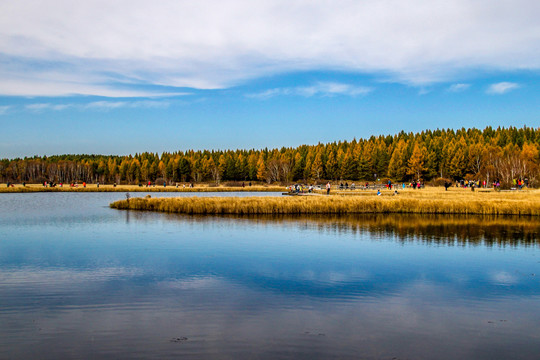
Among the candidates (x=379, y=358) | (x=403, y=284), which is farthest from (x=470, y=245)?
(x=379, y=358)

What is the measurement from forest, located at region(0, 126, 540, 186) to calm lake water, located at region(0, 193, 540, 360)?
206ft

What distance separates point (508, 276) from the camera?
1673cm

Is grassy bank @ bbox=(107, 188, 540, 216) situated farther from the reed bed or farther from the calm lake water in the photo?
the calm lake water

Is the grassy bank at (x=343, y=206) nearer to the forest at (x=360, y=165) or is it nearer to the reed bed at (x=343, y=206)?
the reed bed at (x=343, y=206)

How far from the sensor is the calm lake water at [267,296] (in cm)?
970

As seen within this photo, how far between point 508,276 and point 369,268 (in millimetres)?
5186

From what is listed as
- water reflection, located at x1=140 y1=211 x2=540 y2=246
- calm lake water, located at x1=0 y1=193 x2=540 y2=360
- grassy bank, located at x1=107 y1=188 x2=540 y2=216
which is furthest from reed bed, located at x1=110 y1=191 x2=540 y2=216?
calm lake water, located at x1=0 y1=193 x2=540 y2=360

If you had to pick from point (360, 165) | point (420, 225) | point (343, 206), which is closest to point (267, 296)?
point (420, 225)

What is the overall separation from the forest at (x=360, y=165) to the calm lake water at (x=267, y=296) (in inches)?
2470

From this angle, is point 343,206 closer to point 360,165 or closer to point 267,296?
point 267,296

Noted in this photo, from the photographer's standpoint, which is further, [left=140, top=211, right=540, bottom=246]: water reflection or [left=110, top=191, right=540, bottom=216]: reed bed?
[left=110, top=191, right=540, bottom=216]: reed bed

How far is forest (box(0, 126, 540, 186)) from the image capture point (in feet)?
328

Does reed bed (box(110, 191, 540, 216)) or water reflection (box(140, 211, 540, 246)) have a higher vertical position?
reed bed (box(110, 191, 540, 216))

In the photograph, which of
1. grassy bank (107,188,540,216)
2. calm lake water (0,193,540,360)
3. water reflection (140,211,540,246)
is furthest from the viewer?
grassy bank (107,188,540,216)
